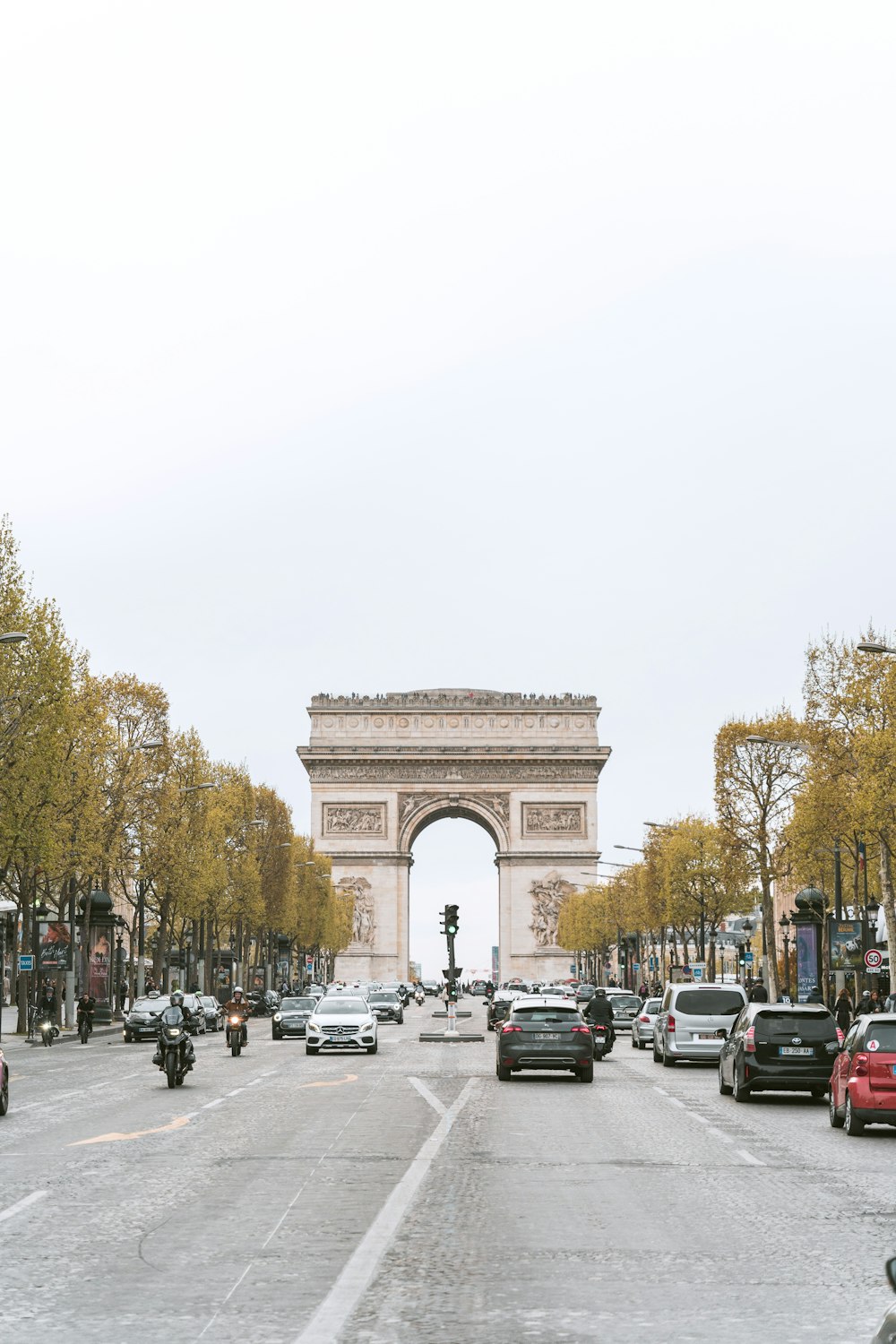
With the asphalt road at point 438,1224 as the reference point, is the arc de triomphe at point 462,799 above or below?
above

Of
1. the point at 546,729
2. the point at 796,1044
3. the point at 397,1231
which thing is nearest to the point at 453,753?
the point at 546,729

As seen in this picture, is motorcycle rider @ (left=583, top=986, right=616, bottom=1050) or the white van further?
motorcycle rider @ (left=583, top=986, right=616, bottom=1050)

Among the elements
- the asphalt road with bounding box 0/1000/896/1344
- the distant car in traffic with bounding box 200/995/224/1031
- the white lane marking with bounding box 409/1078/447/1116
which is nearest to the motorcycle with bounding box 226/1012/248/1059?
the white lane marking with bounding box 409/1078/447/1116

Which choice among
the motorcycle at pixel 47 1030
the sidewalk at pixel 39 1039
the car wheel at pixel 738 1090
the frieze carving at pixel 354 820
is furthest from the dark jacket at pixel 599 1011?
the frieze carving at pixel 354 820

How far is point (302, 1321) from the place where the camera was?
9.16 m

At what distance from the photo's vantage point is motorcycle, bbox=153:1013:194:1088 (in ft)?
99.4

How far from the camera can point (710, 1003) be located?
39.7 meters

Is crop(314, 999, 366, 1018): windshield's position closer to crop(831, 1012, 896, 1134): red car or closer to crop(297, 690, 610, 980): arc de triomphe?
crop(831, 1012, 896, 1134): red car

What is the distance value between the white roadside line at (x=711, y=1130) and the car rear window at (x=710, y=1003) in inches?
300

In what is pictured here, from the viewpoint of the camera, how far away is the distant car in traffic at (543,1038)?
3253cm

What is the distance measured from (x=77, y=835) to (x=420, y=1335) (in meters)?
49.9

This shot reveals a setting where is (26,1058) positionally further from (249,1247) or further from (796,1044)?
(249,1247)

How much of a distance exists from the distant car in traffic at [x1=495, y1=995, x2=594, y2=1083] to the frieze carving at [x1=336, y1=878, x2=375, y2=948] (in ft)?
306

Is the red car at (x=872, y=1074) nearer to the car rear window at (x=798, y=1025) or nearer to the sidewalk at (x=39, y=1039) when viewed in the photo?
the car rear window at (x=798, y=1025)
